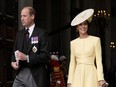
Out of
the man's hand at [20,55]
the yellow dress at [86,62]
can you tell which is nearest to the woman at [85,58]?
the yellow dress at [86,62]

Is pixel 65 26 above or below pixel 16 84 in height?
above

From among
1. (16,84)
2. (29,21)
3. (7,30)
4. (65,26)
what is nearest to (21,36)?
(29,21)

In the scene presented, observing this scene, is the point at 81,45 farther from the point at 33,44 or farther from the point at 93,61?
the point at 33,44

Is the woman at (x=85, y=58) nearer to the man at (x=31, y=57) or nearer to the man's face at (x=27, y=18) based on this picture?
the man at (x=31, y=57)

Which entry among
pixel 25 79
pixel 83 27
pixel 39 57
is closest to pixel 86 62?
pixel 83 27

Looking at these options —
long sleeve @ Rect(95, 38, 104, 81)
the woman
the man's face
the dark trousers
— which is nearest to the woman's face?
the woman

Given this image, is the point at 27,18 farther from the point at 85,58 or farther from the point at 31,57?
the point at 85,58

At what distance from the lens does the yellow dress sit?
5.07 metres

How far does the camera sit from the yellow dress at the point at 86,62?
5066 millimetres

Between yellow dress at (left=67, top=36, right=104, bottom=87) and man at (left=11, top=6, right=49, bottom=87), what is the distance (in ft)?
1.35

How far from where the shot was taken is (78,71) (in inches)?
202

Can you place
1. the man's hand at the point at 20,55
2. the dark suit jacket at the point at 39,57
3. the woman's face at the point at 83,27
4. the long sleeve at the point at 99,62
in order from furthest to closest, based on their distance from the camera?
the woman's face at the point at 83,27 < the long sleeve at the point at 99,62 < the dark suit jacket at the point at 39,57 < the man's hand at the point at 20,55

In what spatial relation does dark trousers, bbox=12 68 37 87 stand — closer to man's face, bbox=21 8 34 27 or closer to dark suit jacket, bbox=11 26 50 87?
dark suit jacket, bbox=11 26 50 87

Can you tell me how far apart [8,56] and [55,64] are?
118 centimetres
